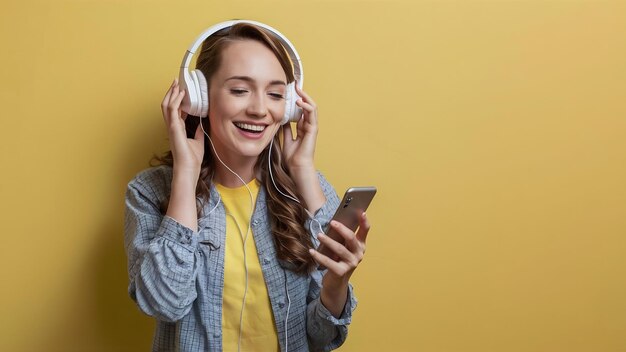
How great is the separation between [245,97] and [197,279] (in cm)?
41

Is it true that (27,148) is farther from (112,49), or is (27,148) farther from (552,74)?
(552,74)

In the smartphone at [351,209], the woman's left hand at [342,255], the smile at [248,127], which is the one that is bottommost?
the woman's left hand at [342,255]

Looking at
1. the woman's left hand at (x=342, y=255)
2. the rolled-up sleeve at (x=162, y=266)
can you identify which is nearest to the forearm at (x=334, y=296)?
the woman's left hand at (x=342, y=255)

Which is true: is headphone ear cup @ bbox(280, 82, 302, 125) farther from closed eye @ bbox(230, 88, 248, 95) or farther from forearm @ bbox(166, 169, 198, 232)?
forearm @ bbox(166, 169, 198, 232)

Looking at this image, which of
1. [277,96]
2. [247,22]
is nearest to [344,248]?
[277,96]

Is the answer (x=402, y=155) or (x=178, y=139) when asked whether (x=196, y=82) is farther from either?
(x=402, y=155)

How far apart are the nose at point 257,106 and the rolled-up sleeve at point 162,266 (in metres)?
0.29

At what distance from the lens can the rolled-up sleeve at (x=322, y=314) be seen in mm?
1601

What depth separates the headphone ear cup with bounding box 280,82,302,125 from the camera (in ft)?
5.44

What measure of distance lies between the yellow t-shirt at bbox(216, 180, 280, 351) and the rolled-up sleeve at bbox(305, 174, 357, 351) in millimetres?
93

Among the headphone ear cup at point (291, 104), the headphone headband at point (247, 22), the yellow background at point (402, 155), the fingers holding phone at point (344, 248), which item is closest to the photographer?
the fingers holding phone at point (344, 248)

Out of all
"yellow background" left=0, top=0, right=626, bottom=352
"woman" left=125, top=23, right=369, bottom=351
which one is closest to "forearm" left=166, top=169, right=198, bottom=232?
"woman" left=125, top=23, right=369, bottom=351

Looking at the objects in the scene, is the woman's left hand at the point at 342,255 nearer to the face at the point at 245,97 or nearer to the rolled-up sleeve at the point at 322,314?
the rolled-up sleeve at the point at 322,314

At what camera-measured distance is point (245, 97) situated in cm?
158
